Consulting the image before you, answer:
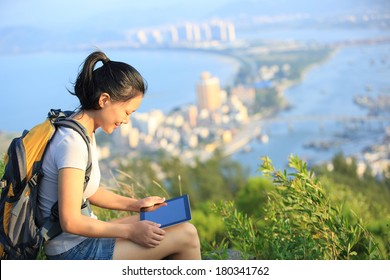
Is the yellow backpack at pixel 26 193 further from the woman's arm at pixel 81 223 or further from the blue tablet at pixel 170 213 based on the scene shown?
the blue tablet at pixel 170 213

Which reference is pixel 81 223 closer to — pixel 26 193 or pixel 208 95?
pixel 26 193

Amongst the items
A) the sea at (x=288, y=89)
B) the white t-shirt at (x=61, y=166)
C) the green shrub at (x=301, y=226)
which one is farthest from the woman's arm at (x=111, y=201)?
the sea at (x=288, y=89)

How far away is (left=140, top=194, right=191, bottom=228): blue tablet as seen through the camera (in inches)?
55.6

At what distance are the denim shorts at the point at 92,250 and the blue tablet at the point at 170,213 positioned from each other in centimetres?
12

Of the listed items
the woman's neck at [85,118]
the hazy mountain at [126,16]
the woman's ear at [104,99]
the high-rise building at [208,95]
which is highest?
the hazy mountain at [126,16]

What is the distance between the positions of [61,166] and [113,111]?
0.18 m

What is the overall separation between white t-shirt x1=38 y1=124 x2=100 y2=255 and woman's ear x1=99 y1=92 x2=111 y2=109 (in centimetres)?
9

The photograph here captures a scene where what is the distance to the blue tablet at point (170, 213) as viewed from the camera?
4.63 ft

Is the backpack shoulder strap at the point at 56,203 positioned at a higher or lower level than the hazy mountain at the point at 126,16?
lower

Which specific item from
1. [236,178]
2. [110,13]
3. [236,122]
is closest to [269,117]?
[236,122]

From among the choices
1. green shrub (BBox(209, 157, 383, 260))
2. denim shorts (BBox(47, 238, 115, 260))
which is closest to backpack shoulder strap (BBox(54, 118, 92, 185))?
denim shorts (BBox(47, 238, 115, 260))

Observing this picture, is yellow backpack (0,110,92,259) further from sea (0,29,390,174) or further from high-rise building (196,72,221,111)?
high-rise building (196,72,221,111)

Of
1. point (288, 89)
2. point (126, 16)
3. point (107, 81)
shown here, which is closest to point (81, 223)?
point (107, 81)

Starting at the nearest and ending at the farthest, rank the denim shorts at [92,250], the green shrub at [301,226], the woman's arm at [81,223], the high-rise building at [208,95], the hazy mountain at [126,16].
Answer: the woman's arm at [81,223] < the denim shorts at [92,250] < the green shrub at [301,226] < the hazy mountain at [126,16] < the high-rise building at [208,95]
